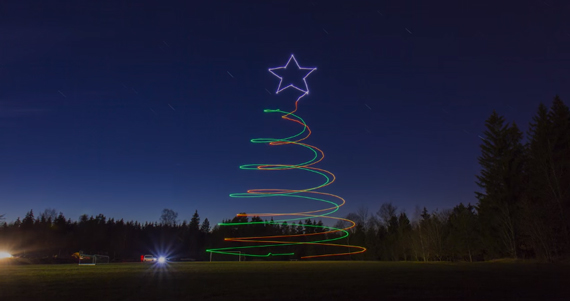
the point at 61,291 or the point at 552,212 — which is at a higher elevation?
the point at 552,212

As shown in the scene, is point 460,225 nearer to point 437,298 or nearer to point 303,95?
point 303,95

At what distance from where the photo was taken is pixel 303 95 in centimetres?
2223

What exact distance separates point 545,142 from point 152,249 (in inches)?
3691

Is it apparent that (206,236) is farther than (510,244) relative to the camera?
Yes

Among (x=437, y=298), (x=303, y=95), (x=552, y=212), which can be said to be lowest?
(x=437, y=298)

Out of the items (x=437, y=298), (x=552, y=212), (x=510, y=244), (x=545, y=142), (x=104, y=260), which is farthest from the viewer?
(x=104, y=260)

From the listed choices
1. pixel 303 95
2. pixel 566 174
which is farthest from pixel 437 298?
pixel 566 174

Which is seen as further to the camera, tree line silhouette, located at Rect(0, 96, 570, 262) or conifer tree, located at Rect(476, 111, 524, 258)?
conifer tree, located at Rect(476, 111, 524, 258)

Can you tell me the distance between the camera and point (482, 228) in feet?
150

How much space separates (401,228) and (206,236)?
57.4m

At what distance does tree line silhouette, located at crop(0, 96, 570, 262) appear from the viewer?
32.3 metres

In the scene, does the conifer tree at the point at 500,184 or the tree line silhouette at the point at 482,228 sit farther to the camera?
the conifer tree at the point at 500,184

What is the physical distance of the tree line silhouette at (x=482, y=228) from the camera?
106 feet

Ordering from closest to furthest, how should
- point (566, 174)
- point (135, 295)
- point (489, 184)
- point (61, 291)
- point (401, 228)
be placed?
point (135, 295) → point (61, 291) → point (566, 174) → point (489, 184) → point (401, 228)
